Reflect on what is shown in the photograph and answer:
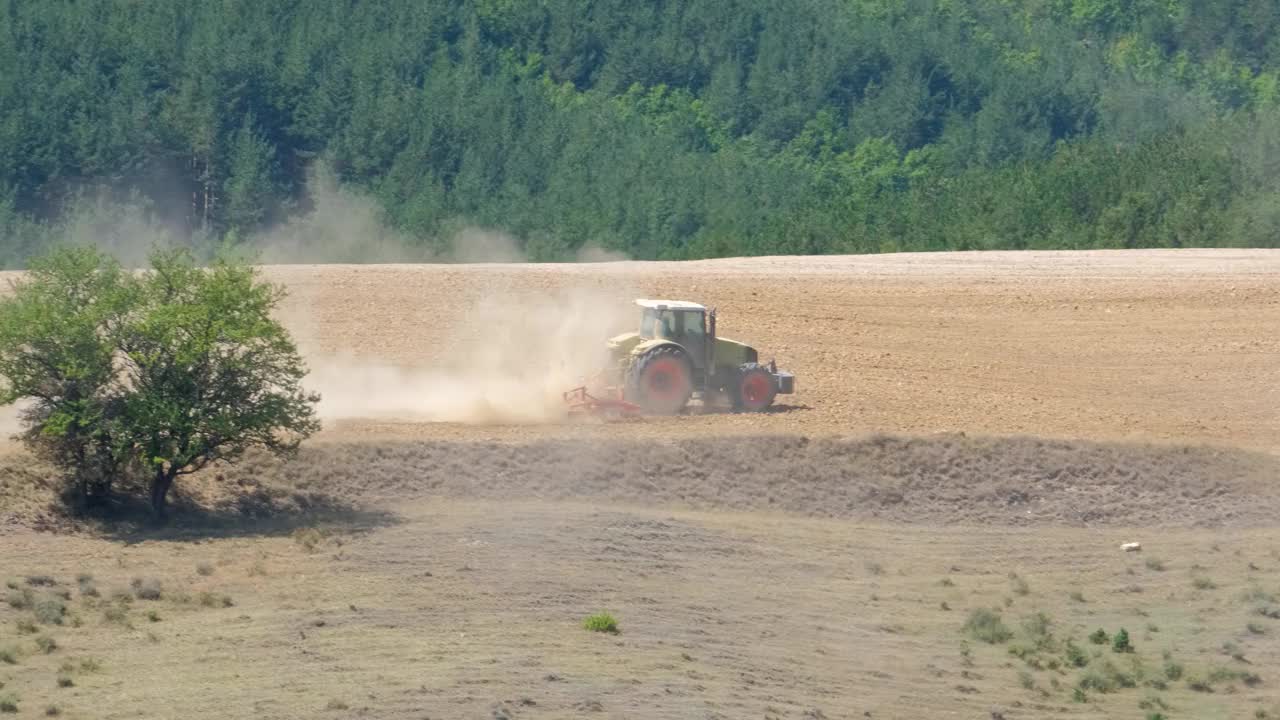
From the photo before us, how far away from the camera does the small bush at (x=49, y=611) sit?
22891 millimetres

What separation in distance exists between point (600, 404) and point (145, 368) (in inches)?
302

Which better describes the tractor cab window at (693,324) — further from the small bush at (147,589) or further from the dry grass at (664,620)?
the small bush at (147,589)

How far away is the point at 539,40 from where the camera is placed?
370 ft

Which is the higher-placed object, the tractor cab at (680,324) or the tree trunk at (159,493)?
the tractor cab at (680,324)

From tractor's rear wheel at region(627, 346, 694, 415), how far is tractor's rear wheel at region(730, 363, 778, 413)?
116 centimetres

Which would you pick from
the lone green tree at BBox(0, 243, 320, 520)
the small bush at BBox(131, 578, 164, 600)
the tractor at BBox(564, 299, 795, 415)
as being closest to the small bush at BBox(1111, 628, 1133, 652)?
the tractor at BBox(564, 299, 795, 415)

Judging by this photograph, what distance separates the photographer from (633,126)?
10119 centimetres

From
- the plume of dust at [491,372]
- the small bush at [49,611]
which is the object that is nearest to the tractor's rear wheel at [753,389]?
the plume of dust at [491,372]

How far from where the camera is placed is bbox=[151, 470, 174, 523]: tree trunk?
27.6 m

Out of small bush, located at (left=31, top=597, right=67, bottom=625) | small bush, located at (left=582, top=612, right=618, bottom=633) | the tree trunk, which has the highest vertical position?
the tree trunk

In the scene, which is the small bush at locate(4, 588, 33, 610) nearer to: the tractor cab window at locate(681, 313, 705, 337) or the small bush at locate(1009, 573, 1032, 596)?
the tractor cab window at locate(681, 313, 705, 337)

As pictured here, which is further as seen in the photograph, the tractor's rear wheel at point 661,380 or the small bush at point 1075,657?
the tractor's rear wheel at point 661,380

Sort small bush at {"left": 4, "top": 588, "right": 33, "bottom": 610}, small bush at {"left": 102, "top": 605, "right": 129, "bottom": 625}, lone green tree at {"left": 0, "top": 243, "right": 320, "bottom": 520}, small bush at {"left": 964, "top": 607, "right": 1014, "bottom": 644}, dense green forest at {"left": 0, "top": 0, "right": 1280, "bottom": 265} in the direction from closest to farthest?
small bush at {"left": 102, "top": 605, "right": 129, "bottom": 625} → small bush at {"left": 4, "top": 588, "right": 33, "bottom": 610} → small bush at {"left": 964, "top": 607, "right": 1014, "bottom": 644} → lone green tree at {"left": 0, "top": 243, "right": 320, "bottom": 520} → dense green forest at {"left": 0, "top": 0, "right": 1280, "bottom": 265}

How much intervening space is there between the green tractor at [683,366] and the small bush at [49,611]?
36.9 ft
